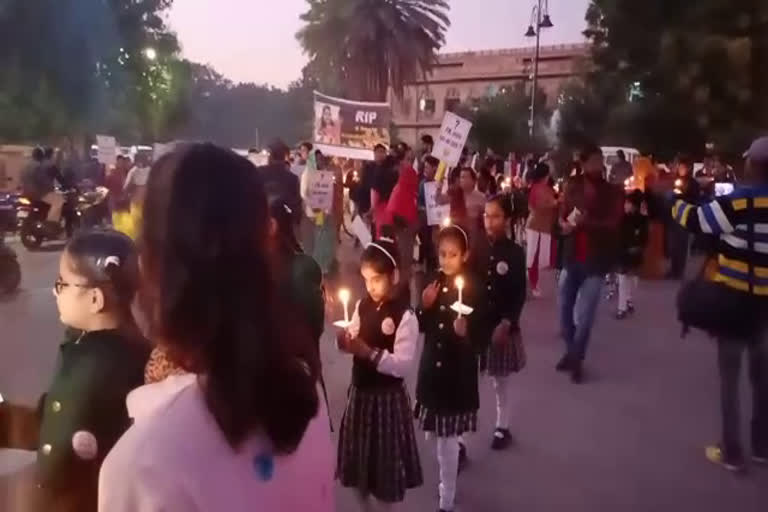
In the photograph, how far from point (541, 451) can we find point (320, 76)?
17114 mm

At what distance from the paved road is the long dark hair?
2894mm

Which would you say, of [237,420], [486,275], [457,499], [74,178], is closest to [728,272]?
[486,275]

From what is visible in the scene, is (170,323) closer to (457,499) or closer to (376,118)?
(457,499)

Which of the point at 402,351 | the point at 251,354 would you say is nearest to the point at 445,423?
the point at 402,351

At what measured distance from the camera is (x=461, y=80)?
45.1m

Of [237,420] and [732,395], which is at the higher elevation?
[237,420]

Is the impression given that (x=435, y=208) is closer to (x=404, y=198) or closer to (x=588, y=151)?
(x=404, y=198)

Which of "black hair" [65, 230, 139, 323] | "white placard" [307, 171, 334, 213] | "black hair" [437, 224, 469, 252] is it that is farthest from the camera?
"white placard" [307, 171, 334, 213]

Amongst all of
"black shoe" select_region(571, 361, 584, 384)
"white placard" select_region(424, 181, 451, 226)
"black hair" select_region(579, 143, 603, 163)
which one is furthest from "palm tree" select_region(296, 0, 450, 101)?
"black shoe" select_region(571, 361, 584, 384)

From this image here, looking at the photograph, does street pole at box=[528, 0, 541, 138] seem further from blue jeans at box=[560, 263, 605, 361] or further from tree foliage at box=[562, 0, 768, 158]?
blue jeans at box=[560, 263, 605, 361]

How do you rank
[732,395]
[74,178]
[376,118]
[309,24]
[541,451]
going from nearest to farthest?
[732,395], [541,451], [376,118], [74,178], [309,24]

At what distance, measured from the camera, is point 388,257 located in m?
3.49

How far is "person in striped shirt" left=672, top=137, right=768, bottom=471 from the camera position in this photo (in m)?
4.34

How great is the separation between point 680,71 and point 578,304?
16.2 m
